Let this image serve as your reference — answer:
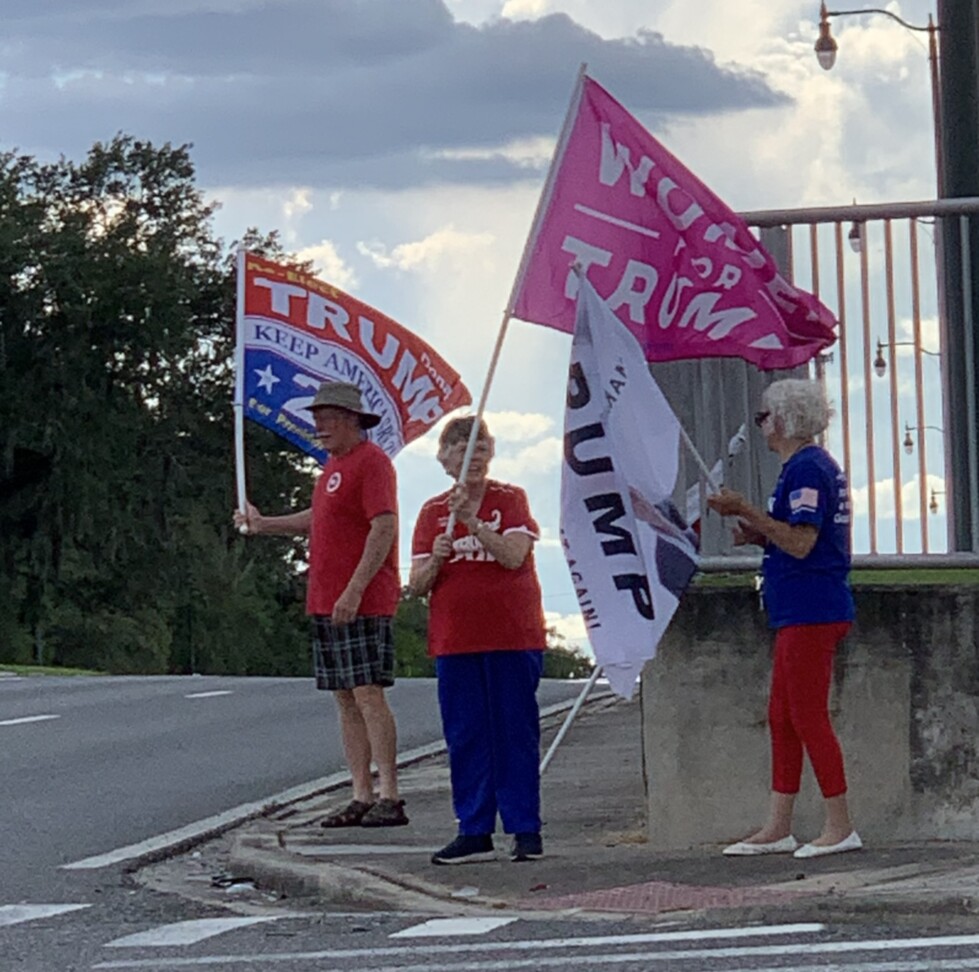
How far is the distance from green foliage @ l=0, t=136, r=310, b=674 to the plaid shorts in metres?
38.6

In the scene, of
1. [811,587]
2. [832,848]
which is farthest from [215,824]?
[811,587]

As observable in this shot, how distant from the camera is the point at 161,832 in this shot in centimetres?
A: 1126

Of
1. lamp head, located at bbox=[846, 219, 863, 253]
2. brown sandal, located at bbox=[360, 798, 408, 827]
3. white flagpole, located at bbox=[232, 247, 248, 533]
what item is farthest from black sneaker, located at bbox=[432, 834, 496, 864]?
white flagpole, located at bbox=[232, 247, 248, 533]

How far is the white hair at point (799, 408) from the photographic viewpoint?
28.8 ft

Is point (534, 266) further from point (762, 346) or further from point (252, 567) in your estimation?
point (252, 567)

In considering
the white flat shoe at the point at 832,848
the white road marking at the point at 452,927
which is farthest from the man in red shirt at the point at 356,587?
the white road marking at the point at 452,927

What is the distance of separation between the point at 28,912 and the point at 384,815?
222 centimetres

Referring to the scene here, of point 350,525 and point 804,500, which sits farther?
point 350,525

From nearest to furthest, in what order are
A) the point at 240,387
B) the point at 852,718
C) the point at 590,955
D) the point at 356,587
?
the point at 590,955 → the point at 852,718 → the point at 356,587 → the point at 240,387

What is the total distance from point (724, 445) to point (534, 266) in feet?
3.56

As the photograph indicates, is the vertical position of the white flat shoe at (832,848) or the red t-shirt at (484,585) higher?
the red t-shirt at (484,585)

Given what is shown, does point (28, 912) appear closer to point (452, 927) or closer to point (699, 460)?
point (452, 927)

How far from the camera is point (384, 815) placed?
1048 centimetres

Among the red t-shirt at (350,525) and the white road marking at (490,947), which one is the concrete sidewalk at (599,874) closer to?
the white road marking at (490,947)
